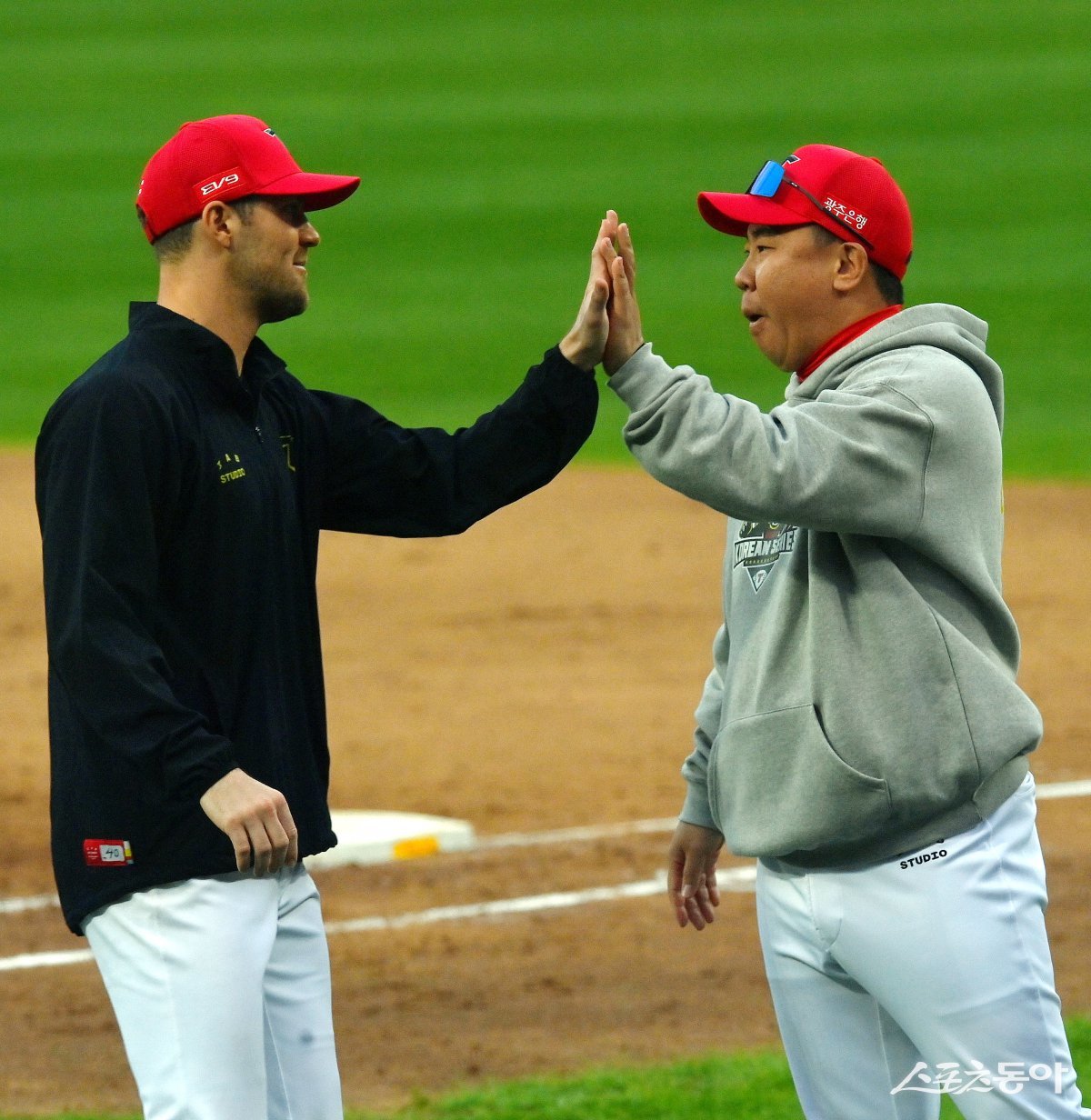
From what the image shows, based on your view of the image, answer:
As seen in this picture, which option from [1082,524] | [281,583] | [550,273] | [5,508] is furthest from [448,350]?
[281,583]

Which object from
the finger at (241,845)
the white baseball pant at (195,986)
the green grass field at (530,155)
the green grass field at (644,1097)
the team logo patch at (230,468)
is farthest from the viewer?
the green grass field at (530,155)

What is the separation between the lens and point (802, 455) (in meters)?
3.20

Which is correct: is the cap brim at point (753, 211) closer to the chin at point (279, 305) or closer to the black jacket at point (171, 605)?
the chin at point (279, 305)

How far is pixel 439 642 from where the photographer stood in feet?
33.8

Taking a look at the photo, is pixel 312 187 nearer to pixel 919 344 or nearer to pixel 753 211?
pixel 753 211

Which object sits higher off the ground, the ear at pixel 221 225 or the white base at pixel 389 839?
the ear at pixel 221 225

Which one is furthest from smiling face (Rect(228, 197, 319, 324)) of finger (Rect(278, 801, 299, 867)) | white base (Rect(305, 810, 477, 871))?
white base (Rect(305, 810, 477, 871))

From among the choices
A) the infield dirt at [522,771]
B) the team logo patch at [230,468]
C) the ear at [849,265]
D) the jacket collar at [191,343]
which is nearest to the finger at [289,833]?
the team logo patch at [230,468]

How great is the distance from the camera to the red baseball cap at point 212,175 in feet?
11.3

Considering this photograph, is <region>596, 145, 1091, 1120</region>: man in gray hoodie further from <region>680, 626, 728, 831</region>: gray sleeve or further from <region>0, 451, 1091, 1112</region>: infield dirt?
<region>0, 451, 1091, 1112</region>: infield dirt

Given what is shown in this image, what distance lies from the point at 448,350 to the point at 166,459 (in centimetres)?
1464

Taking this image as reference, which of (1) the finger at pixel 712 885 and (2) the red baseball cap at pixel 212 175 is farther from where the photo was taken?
(1) the finger at pixel 712 885

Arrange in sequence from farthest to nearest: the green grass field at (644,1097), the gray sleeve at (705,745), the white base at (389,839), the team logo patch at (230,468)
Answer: the white base at (389,839) → the green grass field at (644,1097) → the gray sleeve at (705,745) → the team logo patch at (230,468)

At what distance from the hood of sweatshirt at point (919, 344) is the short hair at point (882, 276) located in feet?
0.28
